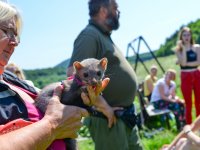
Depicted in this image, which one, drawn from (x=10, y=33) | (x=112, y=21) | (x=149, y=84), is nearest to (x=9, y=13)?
(x=10, y=33)

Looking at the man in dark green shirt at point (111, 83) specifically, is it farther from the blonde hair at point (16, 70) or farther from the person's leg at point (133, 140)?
the blonde hair at point (16, 70)

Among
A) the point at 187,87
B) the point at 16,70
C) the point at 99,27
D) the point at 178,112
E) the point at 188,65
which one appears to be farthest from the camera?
the point at 178,112

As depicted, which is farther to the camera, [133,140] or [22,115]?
[133,140]

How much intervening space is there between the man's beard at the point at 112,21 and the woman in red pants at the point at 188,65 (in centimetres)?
386

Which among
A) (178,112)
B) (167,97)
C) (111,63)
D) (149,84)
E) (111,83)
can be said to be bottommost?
(178,112)

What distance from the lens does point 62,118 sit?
1.96 meters

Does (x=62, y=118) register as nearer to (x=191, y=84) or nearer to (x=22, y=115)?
(x=22, y=115)

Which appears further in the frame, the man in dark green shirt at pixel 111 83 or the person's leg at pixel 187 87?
the person's leg at pixel 187 87

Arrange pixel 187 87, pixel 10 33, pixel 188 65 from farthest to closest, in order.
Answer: pixel 188 65 → pixel 187 87 → pixel 10 33

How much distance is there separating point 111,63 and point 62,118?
1711 mm

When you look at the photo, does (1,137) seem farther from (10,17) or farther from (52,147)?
(10,17)

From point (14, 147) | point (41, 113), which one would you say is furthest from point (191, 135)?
point (14, 147)

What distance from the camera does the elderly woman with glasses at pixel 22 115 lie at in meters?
1.75

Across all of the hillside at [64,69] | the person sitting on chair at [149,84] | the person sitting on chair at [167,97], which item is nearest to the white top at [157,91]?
the person sitting on chair at [167,97]
